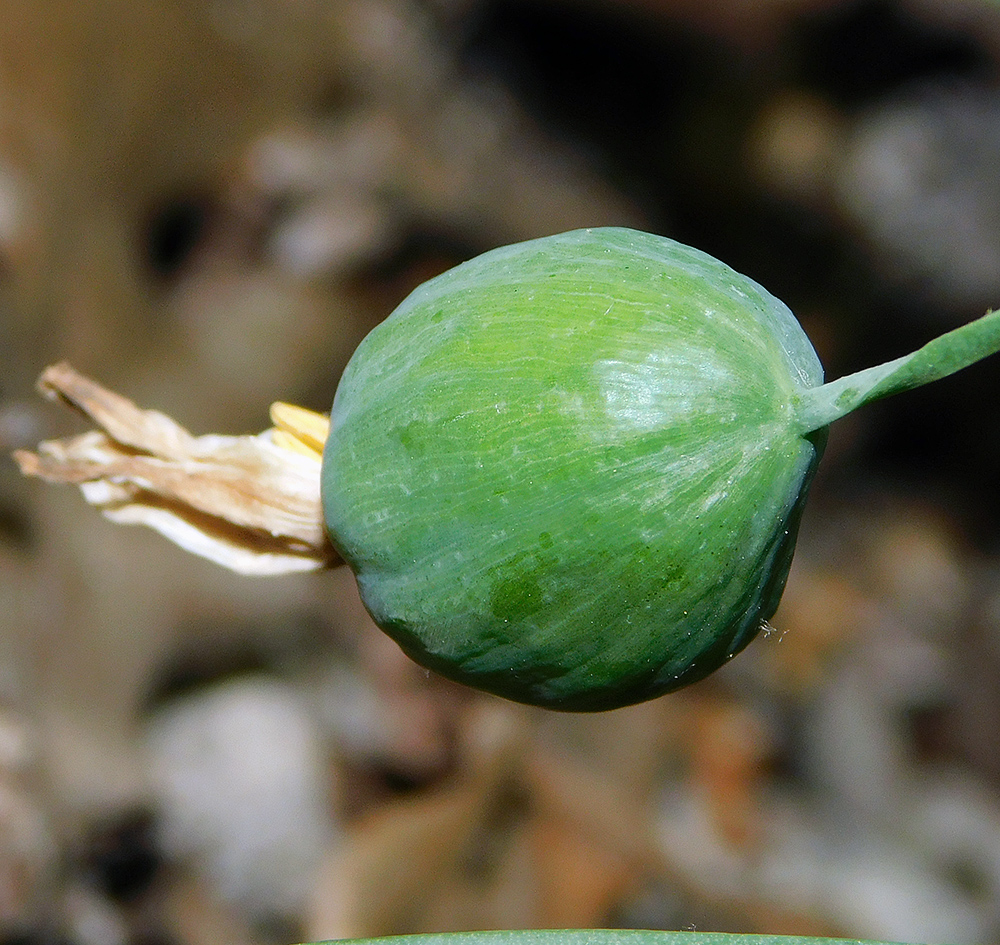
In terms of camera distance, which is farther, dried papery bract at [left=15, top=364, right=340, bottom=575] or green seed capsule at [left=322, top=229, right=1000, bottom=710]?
dried papery bract at [left=15, top=364, right=340, bottom=575]

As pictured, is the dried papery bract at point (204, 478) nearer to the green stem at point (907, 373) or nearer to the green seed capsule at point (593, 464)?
the green seed capsule at point (593, 464)

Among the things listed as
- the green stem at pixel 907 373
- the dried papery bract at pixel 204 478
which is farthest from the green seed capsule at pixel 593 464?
the dried papery bract at pixel 204 478

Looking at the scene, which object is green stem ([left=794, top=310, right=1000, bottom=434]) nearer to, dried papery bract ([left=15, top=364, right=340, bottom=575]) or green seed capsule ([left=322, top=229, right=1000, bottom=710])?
green seed capsule ([left=322, top=229, right=1000, bottom=710])

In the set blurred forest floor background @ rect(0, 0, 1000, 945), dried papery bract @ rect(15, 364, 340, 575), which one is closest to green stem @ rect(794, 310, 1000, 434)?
dried papery bract @ rect(15, 364, 340, 575)

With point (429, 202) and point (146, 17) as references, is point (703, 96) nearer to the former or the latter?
point (429, 202)

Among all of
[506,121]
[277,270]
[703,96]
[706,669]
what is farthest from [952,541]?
[706,669]

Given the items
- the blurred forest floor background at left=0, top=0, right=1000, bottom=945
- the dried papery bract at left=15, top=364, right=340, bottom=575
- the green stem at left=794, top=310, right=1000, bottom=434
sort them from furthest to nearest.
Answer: the blurred forest floor background at left=0, top=0, right=1000, bottom=945 → the dried papery bract at left=15, top=364, right=340, bottom=575 → the green stem at left=794, top=310, right=1000, bottom=434
